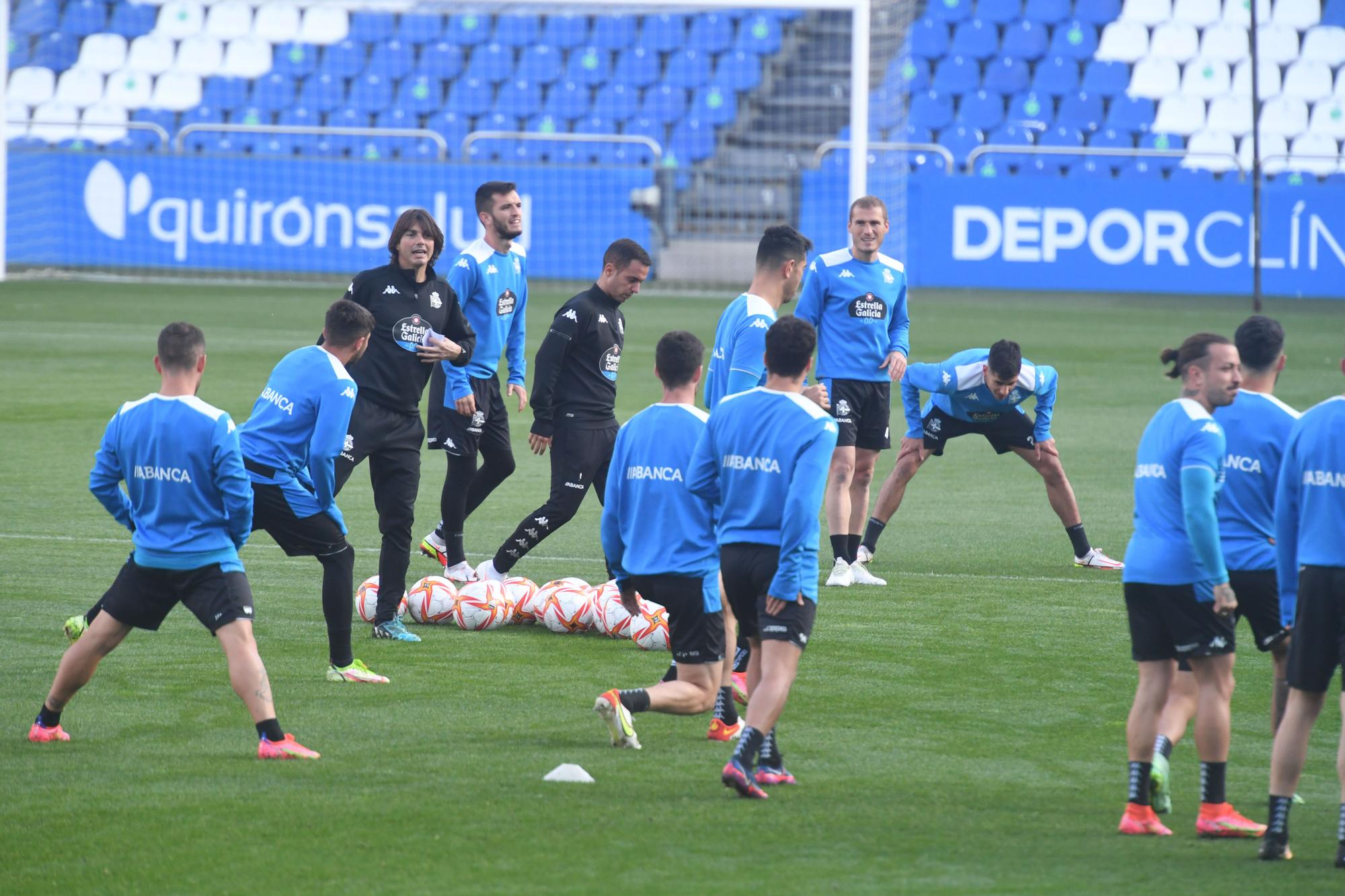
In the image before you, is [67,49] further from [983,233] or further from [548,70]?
[983,233]

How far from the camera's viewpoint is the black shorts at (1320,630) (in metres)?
4.99

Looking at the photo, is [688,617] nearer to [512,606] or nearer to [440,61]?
[512,606]

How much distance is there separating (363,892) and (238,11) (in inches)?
1060

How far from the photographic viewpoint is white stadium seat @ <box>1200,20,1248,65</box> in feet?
96.0

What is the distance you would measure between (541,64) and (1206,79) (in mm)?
11647

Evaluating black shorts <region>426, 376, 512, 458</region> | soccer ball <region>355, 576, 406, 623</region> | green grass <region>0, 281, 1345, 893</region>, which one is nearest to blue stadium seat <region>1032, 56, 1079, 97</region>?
green grass <region>0, 281, 1345, 893</region>

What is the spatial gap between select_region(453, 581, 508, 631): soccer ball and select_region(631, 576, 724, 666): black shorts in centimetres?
222

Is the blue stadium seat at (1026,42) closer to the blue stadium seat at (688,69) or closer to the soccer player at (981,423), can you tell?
the blue stadium seat at (688,69)

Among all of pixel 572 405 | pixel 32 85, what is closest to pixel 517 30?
pixel 32 85

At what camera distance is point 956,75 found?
29000mm

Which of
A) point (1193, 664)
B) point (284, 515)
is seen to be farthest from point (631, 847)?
point (284, 515)

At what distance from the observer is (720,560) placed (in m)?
5.81

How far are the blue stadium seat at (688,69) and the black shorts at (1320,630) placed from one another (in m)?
23.9

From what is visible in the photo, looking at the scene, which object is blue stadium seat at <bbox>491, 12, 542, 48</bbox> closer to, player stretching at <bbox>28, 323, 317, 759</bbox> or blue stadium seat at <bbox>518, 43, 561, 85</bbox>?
blue stadium seat at <bbox>518, 43, 561, 85</bbox>
